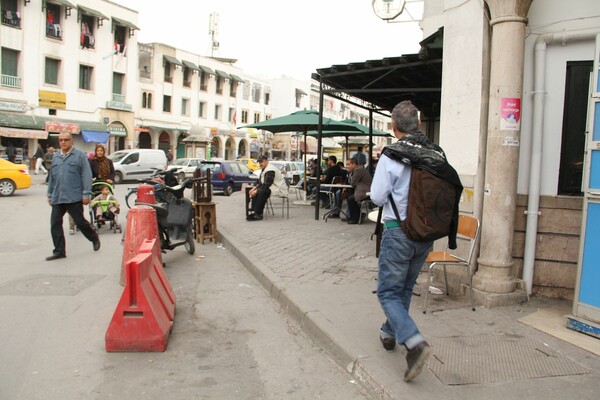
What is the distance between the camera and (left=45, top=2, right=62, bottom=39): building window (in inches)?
1270

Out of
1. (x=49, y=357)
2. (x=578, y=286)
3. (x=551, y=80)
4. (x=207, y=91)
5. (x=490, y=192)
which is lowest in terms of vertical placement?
(x=49, y=357)

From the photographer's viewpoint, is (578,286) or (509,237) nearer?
Answer: (578,286)

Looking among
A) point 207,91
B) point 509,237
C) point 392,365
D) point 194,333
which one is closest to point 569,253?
point 509,237

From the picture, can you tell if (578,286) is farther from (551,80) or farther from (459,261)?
(551,80)

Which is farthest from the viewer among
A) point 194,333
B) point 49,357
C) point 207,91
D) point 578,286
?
point 207,91

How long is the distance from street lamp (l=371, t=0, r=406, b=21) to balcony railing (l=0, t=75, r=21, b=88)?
2687 centimetres

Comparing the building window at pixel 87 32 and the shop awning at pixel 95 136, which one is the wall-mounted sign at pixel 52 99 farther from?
the building window at pixel 87 32

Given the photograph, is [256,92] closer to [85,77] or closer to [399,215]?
[85,77]

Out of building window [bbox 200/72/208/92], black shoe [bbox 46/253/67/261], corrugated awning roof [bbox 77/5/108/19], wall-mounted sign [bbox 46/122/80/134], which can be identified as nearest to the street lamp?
black shoe [bbox 46/253/67/261]

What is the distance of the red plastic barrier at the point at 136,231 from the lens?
599 centimetres

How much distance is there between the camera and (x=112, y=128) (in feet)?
121

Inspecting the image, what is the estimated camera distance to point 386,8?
472 inches

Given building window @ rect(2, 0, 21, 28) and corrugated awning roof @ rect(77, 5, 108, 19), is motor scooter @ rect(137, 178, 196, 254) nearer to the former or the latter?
building window @ rect(2, 0, 21, 28)

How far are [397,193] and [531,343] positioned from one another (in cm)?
182
